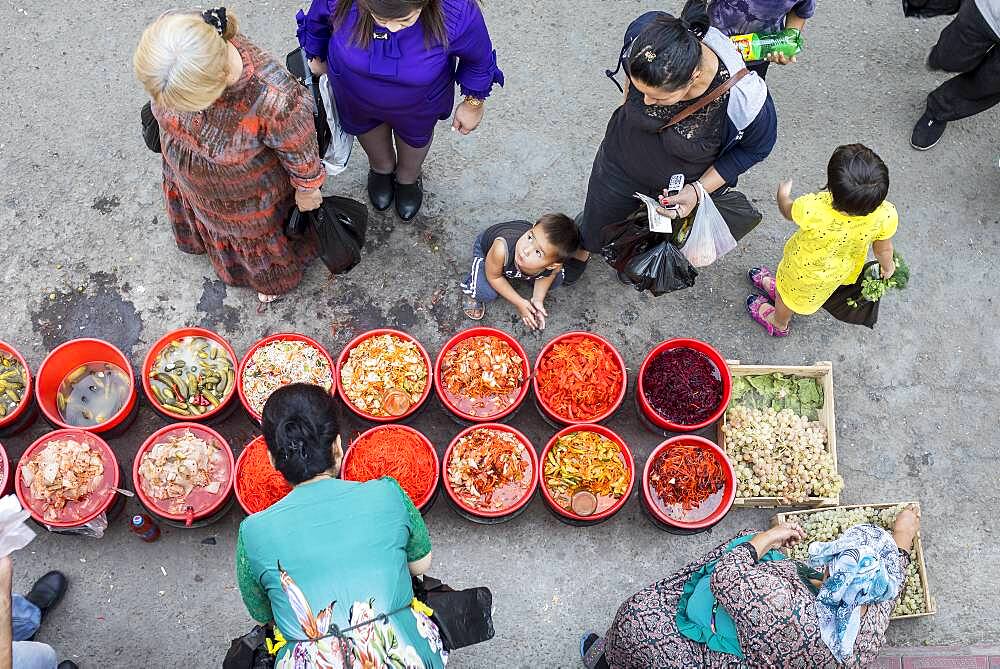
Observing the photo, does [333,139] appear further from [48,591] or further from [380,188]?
[48,591]

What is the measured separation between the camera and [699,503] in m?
3.20

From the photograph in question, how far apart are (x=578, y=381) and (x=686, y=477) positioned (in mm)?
590

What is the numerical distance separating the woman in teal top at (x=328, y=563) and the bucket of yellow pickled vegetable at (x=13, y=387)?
1650 mm

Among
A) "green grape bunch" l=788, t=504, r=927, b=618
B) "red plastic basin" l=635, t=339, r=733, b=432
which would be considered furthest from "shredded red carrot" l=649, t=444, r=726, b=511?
"green grape bunch" l=788, t=504, r=927, b=618

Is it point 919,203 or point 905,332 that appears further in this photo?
point 919,203

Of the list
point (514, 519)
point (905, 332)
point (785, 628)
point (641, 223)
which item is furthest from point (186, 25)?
point (905, 332)

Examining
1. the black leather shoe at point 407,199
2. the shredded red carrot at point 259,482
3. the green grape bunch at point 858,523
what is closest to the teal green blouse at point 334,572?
the shredded red carrot at point 259,482

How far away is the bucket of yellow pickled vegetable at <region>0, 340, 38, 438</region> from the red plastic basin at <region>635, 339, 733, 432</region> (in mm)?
2546

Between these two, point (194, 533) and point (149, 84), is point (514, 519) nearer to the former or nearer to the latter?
point (194, 533)

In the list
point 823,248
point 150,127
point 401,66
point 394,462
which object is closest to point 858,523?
point 823,248

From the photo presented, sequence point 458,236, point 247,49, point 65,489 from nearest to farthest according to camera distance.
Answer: point 247,49 < point 65,489 < point 458,236

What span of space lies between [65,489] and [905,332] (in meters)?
3.81

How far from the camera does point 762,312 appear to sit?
3721 mm

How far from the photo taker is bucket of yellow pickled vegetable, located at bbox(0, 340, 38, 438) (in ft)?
10.4
